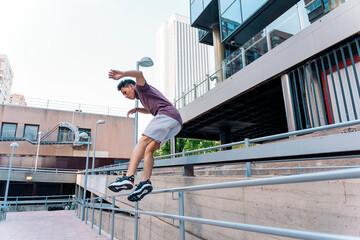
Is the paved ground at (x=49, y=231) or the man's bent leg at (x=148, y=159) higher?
the man's bent leg at (x=148, y=159)

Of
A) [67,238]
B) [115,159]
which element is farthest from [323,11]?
[115,159]

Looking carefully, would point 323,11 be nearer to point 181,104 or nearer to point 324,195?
point 324,195

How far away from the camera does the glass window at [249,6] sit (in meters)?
10.6

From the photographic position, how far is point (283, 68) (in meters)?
8.28

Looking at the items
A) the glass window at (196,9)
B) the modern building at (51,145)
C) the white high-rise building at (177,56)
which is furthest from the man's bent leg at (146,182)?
the white high-rise building at (177,56)

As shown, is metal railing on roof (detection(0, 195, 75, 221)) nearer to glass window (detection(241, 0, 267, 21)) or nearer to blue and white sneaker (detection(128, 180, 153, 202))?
glass window (detection(241, 0, 267, 21))

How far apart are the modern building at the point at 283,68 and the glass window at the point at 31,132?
24.6 metres

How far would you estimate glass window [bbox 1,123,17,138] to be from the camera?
2959cm

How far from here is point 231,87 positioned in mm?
10688

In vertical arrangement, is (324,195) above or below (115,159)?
below

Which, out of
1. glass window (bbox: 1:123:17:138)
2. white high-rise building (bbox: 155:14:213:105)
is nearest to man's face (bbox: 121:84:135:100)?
glass window (bbox: 1:123:17:138)

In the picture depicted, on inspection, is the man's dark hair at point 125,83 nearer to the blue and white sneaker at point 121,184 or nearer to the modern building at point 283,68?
the blue and white sneaker at point 121,184

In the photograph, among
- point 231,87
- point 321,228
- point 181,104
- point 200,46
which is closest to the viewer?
point 321,228

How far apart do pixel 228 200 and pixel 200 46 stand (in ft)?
418
